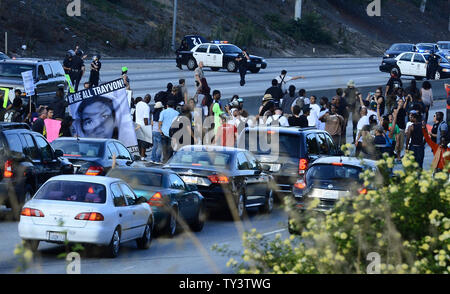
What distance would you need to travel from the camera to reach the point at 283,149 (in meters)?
20.7

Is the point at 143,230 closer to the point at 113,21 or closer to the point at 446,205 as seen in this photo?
the point at 446,205

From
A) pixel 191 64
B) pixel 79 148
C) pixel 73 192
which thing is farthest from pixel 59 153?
pixel 191 64

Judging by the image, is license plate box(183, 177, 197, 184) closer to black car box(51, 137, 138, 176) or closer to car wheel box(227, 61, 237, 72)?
black car box(51, 137, 138, 176)

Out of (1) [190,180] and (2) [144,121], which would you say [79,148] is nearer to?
(1) [190,180]

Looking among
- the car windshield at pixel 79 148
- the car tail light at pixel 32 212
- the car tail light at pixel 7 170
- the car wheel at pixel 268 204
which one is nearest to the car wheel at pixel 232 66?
the car wheel at pixel 268 204

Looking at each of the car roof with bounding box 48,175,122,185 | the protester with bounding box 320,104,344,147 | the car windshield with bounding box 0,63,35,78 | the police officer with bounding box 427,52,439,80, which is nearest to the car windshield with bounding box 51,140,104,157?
the car roof with bounding box 48,175,122,185

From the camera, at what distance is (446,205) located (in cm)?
912

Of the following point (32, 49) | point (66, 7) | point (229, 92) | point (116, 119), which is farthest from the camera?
point (66, 7)

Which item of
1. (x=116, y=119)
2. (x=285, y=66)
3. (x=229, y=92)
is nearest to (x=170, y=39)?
(x=285, y=66)

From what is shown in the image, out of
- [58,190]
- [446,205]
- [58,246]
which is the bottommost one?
[58,246]

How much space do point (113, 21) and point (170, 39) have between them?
14.8 feet

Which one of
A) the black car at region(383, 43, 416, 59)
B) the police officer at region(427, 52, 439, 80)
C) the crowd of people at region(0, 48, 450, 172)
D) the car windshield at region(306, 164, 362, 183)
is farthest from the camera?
the black car at region(383, 43, 416, 59)

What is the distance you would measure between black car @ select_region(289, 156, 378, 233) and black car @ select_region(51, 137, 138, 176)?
4.31m

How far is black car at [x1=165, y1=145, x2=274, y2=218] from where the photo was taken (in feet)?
60.0
